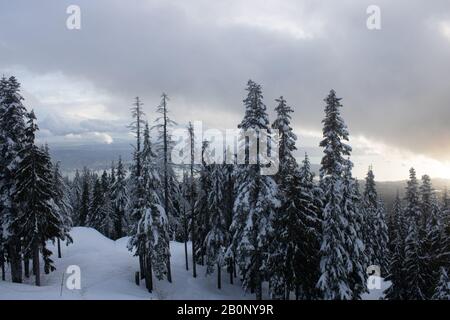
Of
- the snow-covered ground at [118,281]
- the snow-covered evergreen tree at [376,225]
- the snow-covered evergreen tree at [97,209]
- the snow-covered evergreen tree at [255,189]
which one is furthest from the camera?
the snow-covered evergreen tree at [97,209]

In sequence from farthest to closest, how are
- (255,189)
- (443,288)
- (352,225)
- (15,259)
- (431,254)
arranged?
(431,254) → (15,259) → (443,288) → (352,225) → (255,189)

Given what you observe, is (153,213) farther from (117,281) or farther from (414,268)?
(414,268)

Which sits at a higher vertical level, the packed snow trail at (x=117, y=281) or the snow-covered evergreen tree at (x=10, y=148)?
the snow-covered evergreen tree at (x=10, y=148)

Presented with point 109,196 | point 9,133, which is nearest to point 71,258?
point 9,133

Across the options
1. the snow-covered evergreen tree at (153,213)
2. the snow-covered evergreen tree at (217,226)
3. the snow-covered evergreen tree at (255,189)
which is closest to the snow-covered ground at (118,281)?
the snow-covered evergreen tree at (217,226)

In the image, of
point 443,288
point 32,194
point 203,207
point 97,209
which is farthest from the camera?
point 97,209

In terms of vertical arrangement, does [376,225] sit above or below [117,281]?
above

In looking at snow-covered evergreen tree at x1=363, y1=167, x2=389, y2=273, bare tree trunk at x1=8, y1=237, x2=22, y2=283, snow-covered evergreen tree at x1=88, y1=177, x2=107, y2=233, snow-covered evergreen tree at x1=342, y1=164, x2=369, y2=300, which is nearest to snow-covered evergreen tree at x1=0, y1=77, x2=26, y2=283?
bare tree trunk at x1=8, y1=237, x2=22, y2=283

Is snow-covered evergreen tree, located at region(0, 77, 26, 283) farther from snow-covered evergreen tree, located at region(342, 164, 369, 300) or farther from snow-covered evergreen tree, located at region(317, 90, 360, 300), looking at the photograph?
snow-covered evergreen tree, located at region(342, 164, 369, 300)

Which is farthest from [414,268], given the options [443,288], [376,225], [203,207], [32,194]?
[32,194]

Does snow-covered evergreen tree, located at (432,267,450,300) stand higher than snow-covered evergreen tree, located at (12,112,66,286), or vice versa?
snow-covered evergreen tree, located at (12,112,66,286)

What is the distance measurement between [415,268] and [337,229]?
43.0 feet

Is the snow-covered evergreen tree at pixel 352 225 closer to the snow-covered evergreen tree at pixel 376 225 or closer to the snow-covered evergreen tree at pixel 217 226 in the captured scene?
the snow-covered evergreen tree at pixel 217 226

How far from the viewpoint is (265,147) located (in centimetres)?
2767
